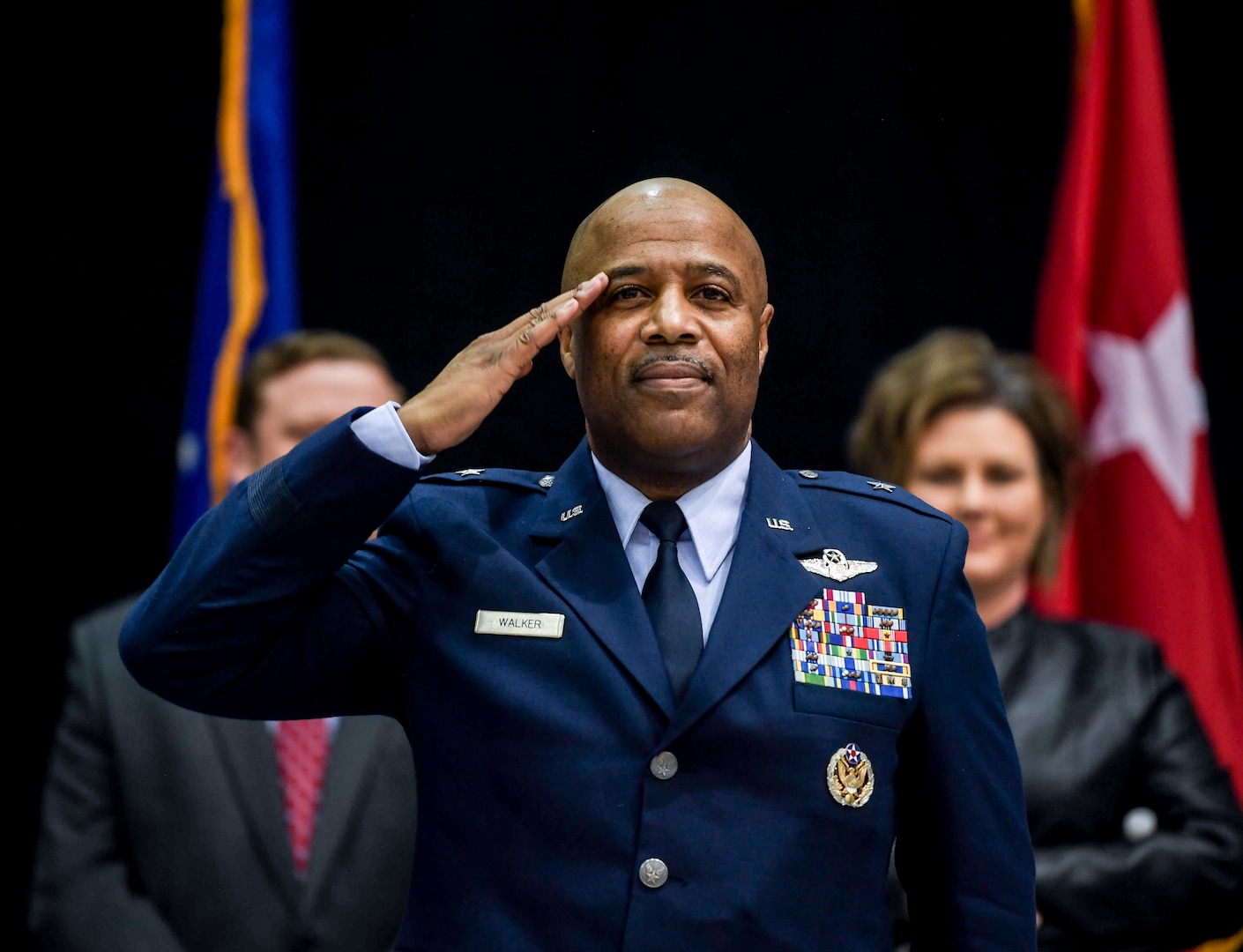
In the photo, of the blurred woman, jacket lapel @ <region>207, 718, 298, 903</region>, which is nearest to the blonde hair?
the blurred woman

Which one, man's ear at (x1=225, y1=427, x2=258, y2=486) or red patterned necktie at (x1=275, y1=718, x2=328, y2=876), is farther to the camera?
man's ear at (x1=225, y1=427, x2=258, y2=486)

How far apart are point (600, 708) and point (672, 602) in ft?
0.42

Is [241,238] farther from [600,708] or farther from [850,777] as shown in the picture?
[850,777]

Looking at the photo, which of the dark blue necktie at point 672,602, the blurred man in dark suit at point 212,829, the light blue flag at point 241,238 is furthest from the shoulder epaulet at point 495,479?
the light blue flag at point 241,238

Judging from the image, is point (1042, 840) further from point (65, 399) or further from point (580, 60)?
point (65, 399)

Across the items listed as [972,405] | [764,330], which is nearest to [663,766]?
[764,330]

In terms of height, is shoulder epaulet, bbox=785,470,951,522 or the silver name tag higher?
shoulder epaulet, bbox=785,470,951,522

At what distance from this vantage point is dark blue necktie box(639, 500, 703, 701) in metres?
1.41

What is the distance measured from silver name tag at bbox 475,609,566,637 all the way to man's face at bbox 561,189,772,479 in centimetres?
18

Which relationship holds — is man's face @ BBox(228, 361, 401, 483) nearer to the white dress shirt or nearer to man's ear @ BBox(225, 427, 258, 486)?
man's ear @ BBox(225, 427, 258, 486)

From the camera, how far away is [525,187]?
6.63ft

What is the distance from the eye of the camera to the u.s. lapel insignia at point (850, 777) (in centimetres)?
137

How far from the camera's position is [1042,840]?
2387 millimetres

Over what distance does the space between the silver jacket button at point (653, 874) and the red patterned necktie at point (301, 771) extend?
1071 mm
